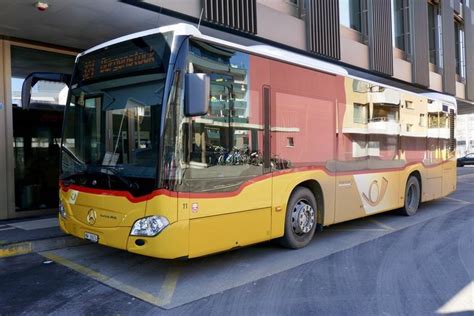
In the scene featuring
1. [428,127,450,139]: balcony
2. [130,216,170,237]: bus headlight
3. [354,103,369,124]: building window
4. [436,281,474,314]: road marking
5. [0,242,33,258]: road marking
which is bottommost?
[436,281,474,314]: road marking

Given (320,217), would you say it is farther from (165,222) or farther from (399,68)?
(399,68)

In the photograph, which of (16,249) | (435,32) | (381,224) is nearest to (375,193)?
(381,224)

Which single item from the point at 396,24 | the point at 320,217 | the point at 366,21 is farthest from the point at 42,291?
the point at 396,24

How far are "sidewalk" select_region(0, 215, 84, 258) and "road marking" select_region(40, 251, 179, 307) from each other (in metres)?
0.49

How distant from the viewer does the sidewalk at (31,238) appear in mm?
6797

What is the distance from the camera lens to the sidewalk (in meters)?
6.80

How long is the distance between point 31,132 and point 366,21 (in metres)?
13.0

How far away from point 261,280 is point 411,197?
6.53 metres

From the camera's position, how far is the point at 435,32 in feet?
80.5

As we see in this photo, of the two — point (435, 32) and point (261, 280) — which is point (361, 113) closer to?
point (261, 280)

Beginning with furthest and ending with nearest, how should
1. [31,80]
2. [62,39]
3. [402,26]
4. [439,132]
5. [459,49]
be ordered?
[459,49] → [402,26] → [439,132] → [62,39] → [31,80]

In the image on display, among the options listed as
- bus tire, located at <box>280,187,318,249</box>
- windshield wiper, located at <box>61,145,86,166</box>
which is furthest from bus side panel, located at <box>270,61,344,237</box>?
windshield wiper, located at <box>61,145,86,166</box>

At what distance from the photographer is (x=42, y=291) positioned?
207 inches

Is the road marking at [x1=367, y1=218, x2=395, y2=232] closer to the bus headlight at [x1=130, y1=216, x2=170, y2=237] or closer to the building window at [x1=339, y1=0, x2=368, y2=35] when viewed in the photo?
the bus headlight at [x1=130, y1=216, x2=170, y2=237]
